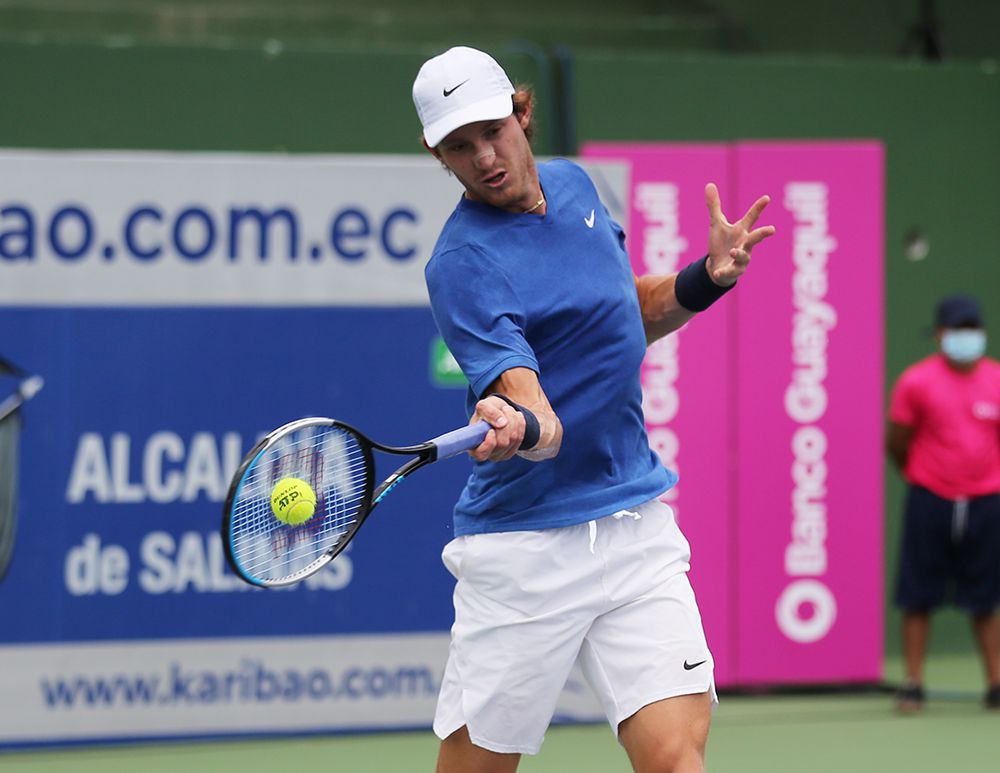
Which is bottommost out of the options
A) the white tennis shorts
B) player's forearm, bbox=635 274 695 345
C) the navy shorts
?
the navy shorts

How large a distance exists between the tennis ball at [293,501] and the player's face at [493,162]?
2.19ft

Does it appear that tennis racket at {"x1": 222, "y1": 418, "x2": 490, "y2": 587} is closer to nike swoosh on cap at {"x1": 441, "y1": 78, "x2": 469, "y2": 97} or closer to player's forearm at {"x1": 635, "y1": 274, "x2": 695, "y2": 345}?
nike swoosh on cap at {"x1": 441, "y1": 78, "x2": 469, "y2": 97}

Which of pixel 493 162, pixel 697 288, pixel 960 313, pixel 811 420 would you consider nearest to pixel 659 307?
pixel 697 288

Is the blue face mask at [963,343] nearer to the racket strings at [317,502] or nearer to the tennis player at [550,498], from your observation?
the tennis player at [550,498]

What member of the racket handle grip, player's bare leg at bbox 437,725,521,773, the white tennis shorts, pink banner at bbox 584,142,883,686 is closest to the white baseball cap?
the racket handle grip

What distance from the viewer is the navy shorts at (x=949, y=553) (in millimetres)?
6984

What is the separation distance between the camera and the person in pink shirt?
6.98m

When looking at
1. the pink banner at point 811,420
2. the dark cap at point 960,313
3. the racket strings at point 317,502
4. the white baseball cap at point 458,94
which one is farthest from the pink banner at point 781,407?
the racket strings at point 317,502

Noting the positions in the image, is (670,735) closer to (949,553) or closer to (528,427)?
(528,427)

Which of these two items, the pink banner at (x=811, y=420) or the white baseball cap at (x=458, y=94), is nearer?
the white baseball cap at (x=458, y=94)

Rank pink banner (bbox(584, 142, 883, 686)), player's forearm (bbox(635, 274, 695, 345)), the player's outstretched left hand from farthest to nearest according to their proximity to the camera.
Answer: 1. pink banner (bbox(584, 142, 883, 686))
2. player's forearm (bbox(635, 274, 695, 345))
3. the player's outstretched left hand

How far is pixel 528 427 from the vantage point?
3.21 meters

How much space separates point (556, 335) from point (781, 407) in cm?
405

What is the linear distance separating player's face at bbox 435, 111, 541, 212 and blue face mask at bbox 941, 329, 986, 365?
3822mm
